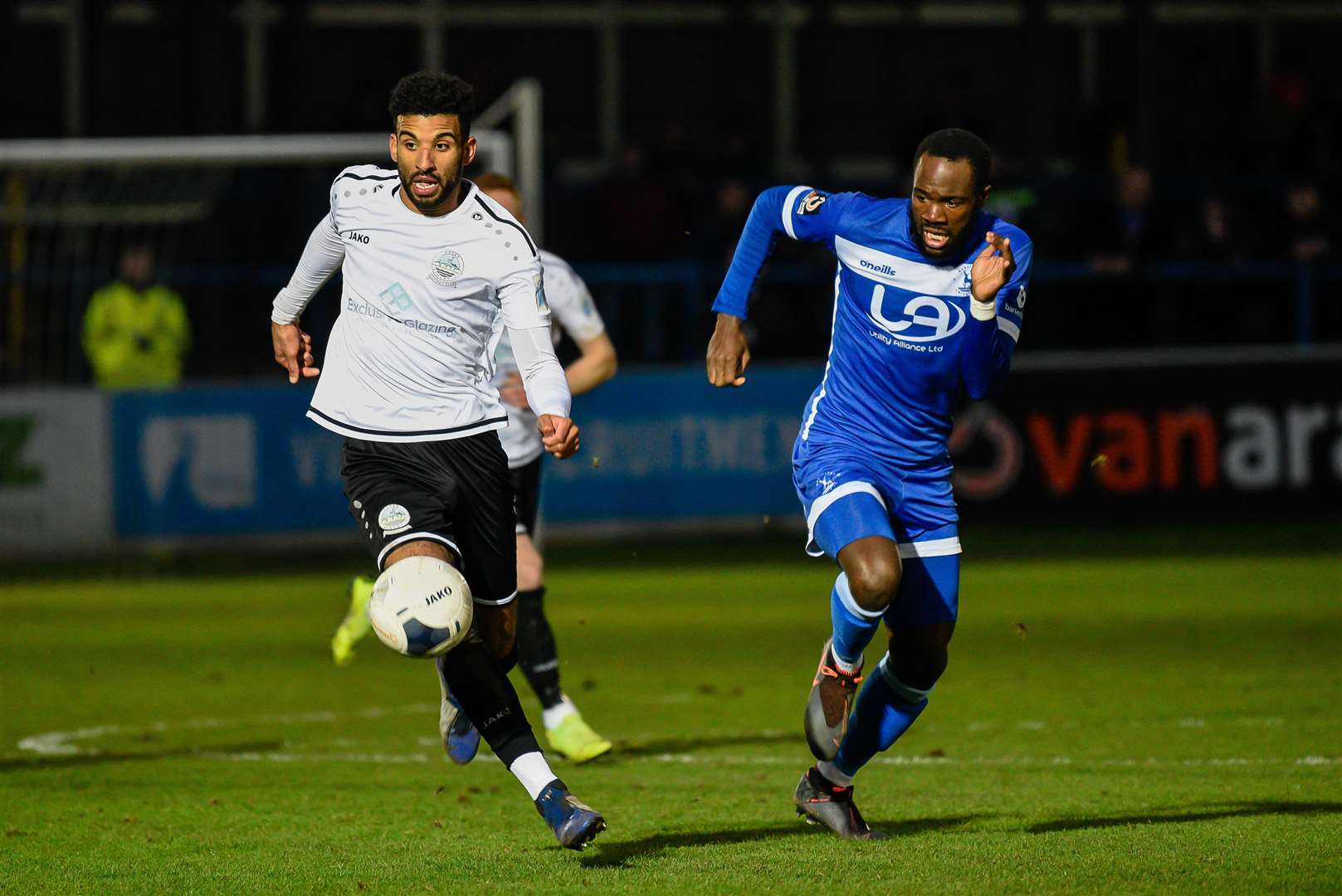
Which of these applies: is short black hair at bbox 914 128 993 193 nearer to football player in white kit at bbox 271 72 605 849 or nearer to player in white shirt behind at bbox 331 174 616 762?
football player in white kit at bbox 271 72 605 849

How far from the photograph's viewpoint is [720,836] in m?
6.29

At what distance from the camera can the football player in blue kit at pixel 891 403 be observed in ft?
19.8

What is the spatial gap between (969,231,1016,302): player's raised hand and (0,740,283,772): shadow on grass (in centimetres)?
402

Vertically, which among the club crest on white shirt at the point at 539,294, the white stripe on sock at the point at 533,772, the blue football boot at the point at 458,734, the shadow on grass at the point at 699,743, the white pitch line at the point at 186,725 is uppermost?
the club crest on white shirt at the point at 539,294

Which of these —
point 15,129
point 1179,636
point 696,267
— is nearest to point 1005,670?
point 1179,636

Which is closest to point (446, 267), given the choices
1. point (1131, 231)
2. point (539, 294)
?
point (539, 294)

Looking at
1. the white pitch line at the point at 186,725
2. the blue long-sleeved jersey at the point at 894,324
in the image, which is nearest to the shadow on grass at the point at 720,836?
the blue long-sleeved jersey at the point at 894,324

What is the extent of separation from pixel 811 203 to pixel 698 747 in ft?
9.44

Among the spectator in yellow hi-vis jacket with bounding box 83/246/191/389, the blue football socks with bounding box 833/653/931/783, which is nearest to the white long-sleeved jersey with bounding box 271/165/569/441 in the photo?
the blue football socks with bounding box 833/653/931/783

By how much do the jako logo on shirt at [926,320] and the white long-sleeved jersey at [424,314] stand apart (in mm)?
1101

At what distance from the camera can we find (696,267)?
58.2 ft

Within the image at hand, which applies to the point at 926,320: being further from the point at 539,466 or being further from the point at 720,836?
the point at 539,466

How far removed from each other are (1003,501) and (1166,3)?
529 inches

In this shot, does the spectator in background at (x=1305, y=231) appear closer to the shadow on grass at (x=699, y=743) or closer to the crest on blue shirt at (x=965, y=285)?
the shadow on grass at (x=699, y=743)
